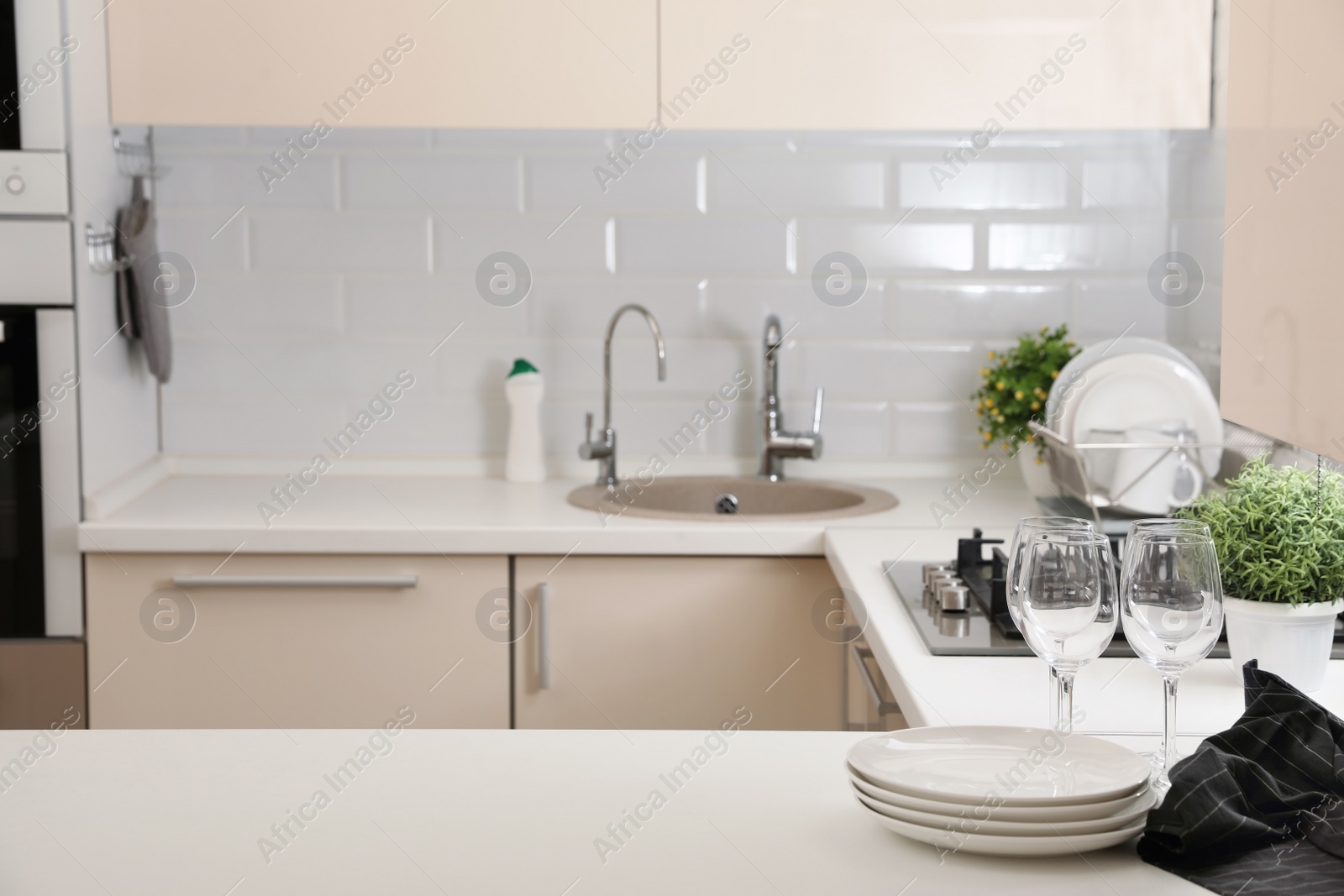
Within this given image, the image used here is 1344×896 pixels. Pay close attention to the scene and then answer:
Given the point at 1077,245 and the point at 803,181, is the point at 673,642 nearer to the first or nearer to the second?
the point at 803,181

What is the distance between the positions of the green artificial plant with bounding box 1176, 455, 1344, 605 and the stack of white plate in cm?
40

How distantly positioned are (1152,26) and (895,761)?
1.68 m

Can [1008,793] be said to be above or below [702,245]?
below

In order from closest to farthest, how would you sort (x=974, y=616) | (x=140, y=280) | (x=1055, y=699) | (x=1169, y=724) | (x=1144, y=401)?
(x=1169, y=724)
(x=1055, y=699)
(x=974, y=616)
(x=1144, y=401)
(x=140, y=280)

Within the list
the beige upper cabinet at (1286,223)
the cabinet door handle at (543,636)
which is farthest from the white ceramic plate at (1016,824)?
the cabinet door handle at (543,636)

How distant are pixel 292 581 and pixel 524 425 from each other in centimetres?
58

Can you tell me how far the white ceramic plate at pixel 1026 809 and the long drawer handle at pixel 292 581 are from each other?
4.38 feet

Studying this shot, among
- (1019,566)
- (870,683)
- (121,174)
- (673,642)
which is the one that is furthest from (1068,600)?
(121,174)

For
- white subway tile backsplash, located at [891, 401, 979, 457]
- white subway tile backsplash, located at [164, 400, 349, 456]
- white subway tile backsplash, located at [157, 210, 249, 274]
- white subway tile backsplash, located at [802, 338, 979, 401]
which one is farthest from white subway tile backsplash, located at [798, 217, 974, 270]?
white subway tile backsplash, located at [157, 210, 249, 274]

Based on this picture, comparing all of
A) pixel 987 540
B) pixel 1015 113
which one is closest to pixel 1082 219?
pixel 1015 113

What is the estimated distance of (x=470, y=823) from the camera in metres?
0.84

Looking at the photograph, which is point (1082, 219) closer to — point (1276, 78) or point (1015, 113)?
point (1015, 113)

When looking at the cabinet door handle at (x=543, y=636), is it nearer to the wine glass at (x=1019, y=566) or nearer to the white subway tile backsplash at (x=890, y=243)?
the white subway tile backsplash at (x=890, y=243)

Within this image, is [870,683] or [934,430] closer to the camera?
[870,683]
